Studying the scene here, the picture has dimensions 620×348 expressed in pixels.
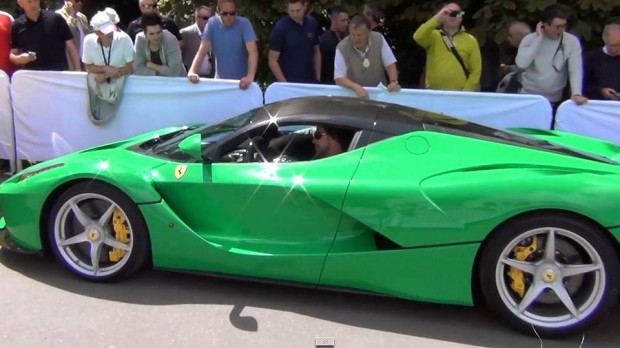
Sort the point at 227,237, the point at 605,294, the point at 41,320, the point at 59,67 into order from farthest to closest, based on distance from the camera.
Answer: the point at 59,67 → the point at 227,237 → the point at 41,320 → the point at 605,294

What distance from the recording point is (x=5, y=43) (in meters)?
6.80

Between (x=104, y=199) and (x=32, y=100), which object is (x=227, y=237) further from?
(x=32, y=100)

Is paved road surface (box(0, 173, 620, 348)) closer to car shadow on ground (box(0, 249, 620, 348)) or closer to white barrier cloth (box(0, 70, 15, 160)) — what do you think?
car shadow on ground (box(0, 249, 620, 348))

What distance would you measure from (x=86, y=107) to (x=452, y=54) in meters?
3.39

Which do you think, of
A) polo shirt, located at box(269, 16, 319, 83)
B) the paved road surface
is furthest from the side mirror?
polo shirt, located at box(269, 16, 319, 83)

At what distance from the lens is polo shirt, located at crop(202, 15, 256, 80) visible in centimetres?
645

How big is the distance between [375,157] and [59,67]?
4.35 m

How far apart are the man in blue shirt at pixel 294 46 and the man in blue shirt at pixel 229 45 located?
0.21 meters

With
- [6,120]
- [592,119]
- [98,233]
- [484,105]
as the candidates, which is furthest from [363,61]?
[6,120]

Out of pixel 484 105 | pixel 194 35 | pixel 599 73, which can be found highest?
pixel 194 35

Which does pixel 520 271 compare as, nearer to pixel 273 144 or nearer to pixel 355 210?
pixel 355 210

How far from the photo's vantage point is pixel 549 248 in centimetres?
353

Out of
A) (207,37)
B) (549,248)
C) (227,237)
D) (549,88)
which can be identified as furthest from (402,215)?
(207,37)

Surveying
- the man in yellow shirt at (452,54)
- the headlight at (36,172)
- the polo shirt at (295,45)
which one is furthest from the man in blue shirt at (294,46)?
the headlight at (36,172)
